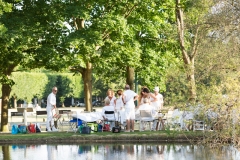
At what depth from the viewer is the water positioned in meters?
16.6

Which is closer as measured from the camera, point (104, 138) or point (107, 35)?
point (104, 138)

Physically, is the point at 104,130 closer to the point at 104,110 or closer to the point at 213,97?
the point at 104,110

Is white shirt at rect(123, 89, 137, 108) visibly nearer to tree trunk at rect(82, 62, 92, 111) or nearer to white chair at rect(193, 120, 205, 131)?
white chair at rect(193, 120, 205, 131)

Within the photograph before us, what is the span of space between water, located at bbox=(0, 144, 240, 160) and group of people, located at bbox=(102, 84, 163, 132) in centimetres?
329

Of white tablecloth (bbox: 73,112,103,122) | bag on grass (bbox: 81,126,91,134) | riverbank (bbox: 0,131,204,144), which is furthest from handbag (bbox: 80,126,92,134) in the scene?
white tablecloth (bbox: 73,112,103,122)

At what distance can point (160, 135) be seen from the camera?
72.5ft

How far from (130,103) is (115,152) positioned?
596cm

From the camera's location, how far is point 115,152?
59.8ft

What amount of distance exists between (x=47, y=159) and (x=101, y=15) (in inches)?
618

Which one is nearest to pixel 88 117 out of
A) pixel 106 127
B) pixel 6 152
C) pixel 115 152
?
pixel 106 127

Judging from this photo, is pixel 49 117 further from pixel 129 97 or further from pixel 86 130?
pixel 129 97

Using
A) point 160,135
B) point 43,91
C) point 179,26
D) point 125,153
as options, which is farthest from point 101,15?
point 43,91

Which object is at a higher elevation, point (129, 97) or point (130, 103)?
point (129, 97)

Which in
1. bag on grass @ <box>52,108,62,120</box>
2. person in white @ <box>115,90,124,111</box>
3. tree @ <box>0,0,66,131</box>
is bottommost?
bag on grass @ <box>52,108,62,120</box>
